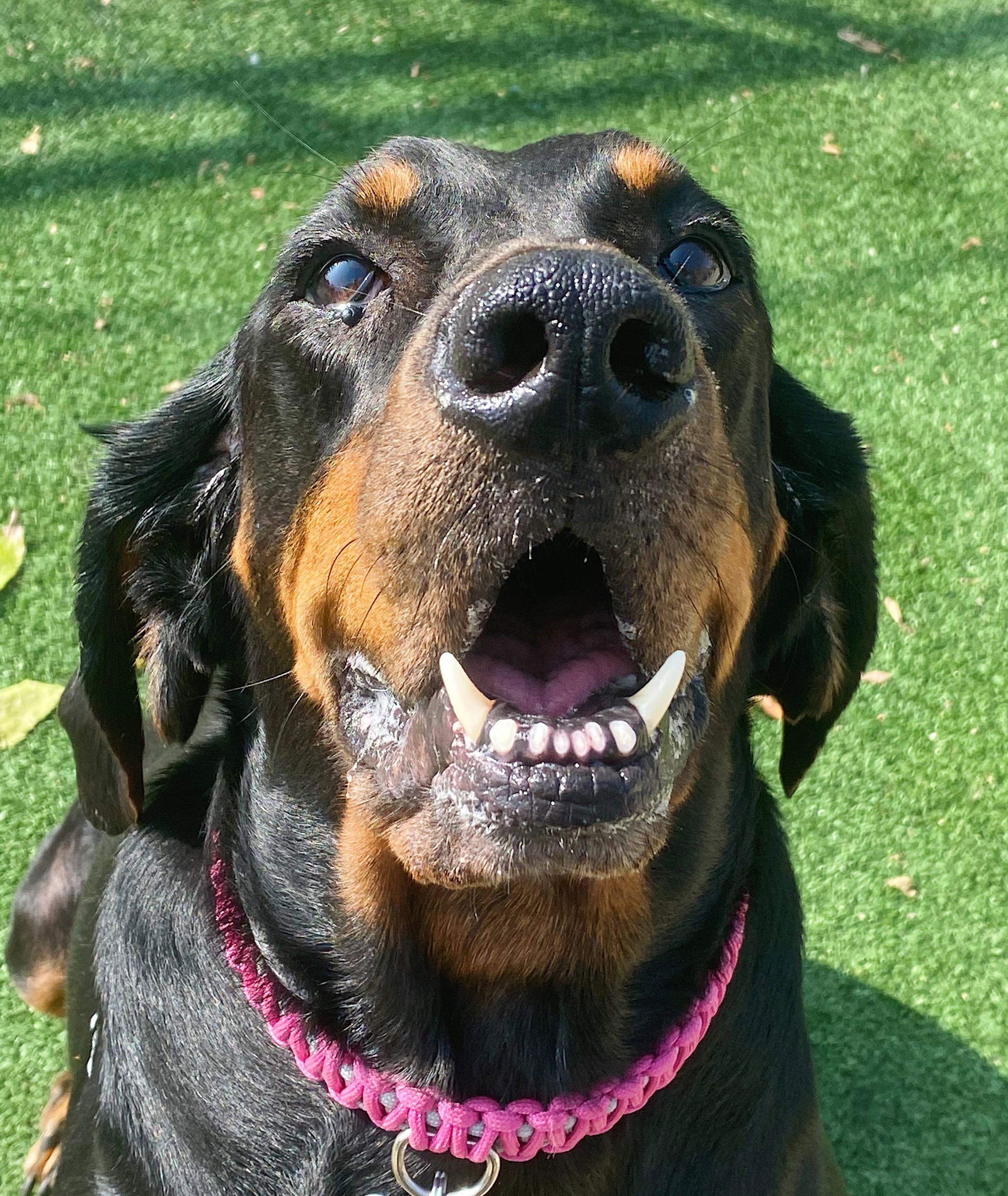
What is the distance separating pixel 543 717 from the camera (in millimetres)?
1639

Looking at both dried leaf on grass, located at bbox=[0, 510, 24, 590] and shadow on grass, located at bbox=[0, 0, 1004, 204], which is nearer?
dried leaf on grass, located at bbox=[0, 510, 24, 590]

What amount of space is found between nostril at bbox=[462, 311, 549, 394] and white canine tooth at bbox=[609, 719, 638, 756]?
0.47 m

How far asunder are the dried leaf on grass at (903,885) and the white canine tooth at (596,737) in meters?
2.21

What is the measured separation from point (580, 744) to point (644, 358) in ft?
1.64

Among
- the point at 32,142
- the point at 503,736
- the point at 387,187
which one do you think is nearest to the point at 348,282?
the point at 387,187

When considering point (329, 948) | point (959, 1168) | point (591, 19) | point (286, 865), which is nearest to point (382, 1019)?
point (329, 948)

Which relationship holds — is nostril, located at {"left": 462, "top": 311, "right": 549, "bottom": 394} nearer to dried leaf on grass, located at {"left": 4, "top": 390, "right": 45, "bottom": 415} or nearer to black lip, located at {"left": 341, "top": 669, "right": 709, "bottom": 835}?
black lip, located at {"left": 341, "top": 669, "right": 709, "bottom": 835}

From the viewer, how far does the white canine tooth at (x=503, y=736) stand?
1591 millimetres

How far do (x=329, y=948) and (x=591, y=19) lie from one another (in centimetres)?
547

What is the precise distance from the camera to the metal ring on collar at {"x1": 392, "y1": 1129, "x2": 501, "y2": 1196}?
1.92 meters

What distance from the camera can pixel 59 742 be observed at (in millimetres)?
3688

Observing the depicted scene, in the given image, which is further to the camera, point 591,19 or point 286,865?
point 591,19

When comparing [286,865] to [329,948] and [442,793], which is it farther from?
[442,793]

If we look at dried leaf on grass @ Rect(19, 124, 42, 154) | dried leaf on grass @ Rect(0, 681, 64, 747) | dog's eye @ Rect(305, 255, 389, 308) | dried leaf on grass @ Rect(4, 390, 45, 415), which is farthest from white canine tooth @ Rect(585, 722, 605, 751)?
dried leaf on grass @ Rect(19, 124, 42, 154)
